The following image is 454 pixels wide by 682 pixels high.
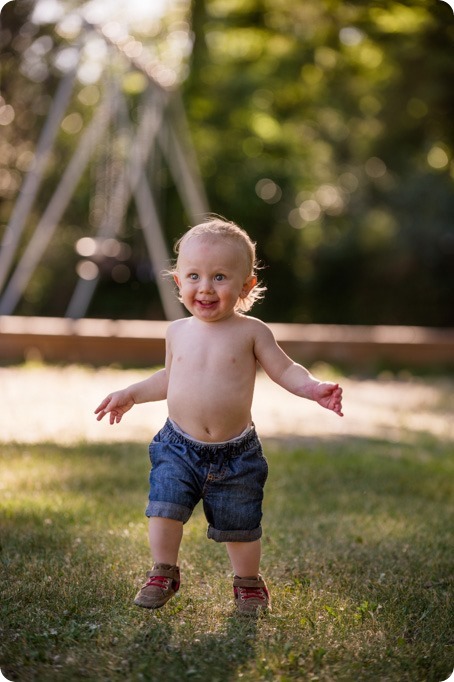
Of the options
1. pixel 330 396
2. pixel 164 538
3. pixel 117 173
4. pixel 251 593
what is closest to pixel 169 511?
pixel 164 538

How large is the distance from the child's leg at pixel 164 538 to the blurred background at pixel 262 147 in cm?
898

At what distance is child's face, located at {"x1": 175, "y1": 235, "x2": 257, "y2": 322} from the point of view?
9.55 ft

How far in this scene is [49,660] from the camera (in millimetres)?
2436

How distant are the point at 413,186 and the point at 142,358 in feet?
35.6

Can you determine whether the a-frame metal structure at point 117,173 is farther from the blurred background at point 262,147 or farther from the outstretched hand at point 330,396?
the outstretched hand at point 330,396

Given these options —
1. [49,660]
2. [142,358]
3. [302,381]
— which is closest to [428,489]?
[302,381]

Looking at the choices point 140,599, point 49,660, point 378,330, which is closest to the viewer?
point 49,660

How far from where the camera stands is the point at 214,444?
9.61ft

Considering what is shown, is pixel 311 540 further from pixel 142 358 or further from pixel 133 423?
pixel 142 358

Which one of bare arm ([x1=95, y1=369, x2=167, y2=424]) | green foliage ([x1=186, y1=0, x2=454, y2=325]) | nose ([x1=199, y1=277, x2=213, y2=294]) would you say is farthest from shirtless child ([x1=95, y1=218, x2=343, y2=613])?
green foliage ([x1=186, y1=0, x2=454, y2=325])

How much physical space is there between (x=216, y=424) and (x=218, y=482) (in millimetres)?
174

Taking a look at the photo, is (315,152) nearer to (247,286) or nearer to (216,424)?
(247,286)

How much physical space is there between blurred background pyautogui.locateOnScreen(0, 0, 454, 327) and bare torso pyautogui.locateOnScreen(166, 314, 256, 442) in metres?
8.73

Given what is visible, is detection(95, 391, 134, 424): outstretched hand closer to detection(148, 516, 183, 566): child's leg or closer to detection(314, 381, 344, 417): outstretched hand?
detection(148, 516, 183, 566): child's leg
